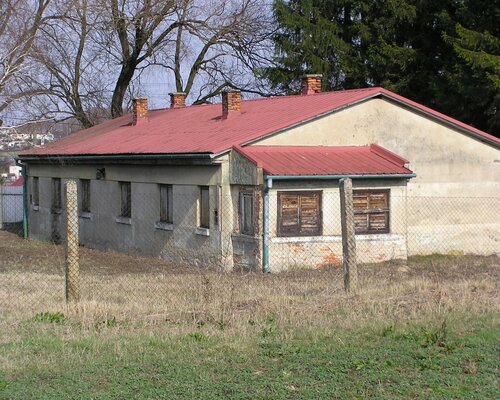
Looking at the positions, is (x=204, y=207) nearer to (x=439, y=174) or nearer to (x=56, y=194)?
(x=439, y=174)

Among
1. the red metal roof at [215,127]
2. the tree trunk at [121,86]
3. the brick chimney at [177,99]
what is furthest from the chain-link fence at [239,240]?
the tree trunk at [121,86]

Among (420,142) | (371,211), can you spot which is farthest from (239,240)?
(420,142)

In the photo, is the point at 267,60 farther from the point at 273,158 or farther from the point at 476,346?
the point at 476,346

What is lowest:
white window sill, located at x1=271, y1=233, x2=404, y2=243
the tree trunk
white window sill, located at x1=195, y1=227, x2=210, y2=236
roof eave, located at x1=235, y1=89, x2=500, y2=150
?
white window sill, located at x1=271, y1=233, x2=404, y2=243

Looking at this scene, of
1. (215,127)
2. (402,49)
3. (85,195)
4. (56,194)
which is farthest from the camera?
(402,49)

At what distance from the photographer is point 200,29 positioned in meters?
38.6

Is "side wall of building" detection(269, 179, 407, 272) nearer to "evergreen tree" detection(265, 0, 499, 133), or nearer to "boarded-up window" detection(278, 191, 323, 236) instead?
"boarded-up window" detection(278, 191, 323, 236)

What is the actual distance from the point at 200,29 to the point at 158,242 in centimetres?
1911

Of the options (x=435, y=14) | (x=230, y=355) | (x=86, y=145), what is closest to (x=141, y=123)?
(x=86, y=145)

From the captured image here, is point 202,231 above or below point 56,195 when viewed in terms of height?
below

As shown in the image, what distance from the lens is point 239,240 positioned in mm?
18906

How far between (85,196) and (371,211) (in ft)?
35.3

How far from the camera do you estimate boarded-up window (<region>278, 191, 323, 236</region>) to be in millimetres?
18562

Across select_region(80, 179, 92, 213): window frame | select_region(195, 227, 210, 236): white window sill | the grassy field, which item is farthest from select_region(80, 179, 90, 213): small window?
the grassy field
